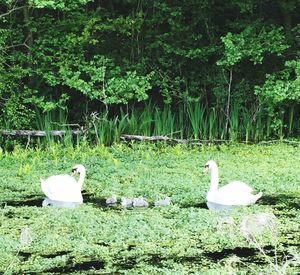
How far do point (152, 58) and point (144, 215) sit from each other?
5.63 metres

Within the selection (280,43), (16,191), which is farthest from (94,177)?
(280,43)

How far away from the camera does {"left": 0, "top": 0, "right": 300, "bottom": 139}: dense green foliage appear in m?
10.8

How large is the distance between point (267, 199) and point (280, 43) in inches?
164

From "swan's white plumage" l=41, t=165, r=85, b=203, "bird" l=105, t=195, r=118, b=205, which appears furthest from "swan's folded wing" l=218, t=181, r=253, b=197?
"swan's white plumage" l=41, t=165, r=85, b=203

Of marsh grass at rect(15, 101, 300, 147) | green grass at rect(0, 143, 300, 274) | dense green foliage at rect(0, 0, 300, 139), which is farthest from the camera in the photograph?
dense green foliage at rect(0, 0, 300, 139)

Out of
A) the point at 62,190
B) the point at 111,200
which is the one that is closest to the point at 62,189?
the point at 62,190

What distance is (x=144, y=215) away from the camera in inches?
260

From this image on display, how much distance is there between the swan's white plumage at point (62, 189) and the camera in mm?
7145

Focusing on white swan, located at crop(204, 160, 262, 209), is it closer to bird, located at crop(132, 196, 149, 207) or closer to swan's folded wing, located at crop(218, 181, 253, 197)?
swan's folded wing, located at crop(218, 181, 253, 197)

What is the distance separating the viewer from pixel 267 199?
23.7 feet

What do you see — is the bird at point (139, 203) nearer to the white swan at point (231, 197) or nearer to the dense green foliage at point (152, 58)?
the white swan at point (231, 197)

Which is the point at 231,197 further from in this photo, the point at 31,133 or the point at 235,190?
the point at 31,133

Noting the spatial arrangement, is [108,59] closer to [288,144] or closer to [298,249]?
[288,144]

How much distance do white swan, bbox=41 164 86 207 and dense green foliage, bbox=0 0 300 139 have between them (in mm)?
3445
